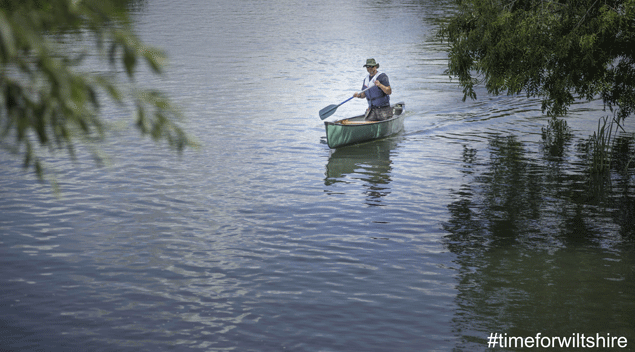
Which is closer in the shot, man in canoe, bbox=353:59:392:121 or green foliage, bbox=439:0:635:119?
green foliage, bbox=439:0:635:119

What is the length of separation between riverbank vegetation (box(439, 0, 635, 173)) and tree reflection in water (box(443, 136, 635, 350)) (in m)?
1.71

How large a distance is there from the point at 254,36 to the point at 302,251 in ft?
139

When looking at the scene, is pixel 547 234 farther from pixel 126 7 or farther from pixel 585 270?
pixel 126 7

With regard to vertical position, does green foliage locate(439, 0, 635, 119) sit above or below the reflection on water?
above

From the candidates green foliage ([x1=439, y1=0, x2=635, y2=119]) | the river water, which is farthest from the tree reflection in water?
green foliage ([x1=439, y1=0, x2=635, y2=119])

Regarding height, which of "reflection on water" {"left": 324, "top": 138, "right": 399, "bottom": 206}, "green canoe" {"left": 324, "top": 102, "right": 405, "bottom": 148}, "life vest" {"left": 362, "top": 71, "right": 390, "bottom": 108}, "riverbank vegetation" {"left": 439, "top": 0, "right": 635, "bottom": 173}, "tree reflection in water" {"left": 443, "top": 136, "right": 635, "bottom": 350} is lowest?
"tree reflection in water" {"left": 443, "top": 136, "right": 635, "bottom": 350}

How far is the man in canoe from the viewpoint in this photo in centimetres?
1995

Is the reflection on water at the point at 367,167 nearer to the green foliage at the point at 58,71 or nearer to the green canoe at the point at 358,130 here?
the green canoe at the point at 358,130

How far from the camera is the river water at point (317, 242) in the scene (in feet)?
28.8

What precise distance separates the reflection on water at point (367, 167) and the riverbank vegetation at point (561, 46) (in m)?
3.68

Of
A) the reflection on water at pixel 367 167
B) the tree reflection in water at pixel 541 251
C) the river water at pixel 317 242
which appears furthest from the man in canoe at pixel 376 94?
the tree reflection in water at pixel 541 251

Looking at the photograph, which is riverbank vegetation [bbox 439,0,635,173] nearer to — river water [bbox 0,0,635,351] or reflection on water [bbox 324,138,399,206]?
river water [bbox 0,0,635,351]

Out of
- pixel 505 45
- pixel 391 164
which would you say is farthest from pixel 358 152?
pixel 505 45

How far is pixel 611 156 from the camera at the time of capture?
17578 mm
